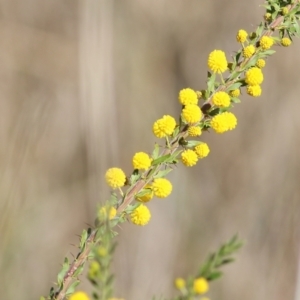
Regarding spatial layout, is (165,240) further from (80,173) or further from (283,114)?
(283,114)

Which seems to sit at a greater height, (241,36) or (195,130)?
(241,36)

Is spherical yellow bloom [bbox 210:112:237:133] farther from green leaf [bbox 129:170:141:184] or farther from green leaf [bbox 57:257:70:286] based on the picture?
green leaf [bbox 57:257:70:286]

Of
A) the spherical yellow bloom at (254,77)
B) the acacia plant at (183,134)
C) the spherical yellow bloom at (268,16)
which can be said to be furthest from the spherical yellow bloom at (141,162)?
the spherical yellow bloom at (268,16)

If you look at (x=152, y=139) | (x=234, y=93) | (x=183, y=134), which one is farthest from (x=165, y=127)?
(x=152, y=139)

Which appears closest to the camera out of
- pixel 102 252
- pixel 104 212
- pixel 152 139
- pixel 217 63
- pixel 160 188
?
pixel 102 252

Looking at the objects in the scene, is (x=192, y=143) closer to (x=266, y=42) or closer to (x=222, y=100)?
(x=222, y=100)

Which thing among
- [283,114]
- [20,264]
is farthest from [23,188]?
[283,114]
